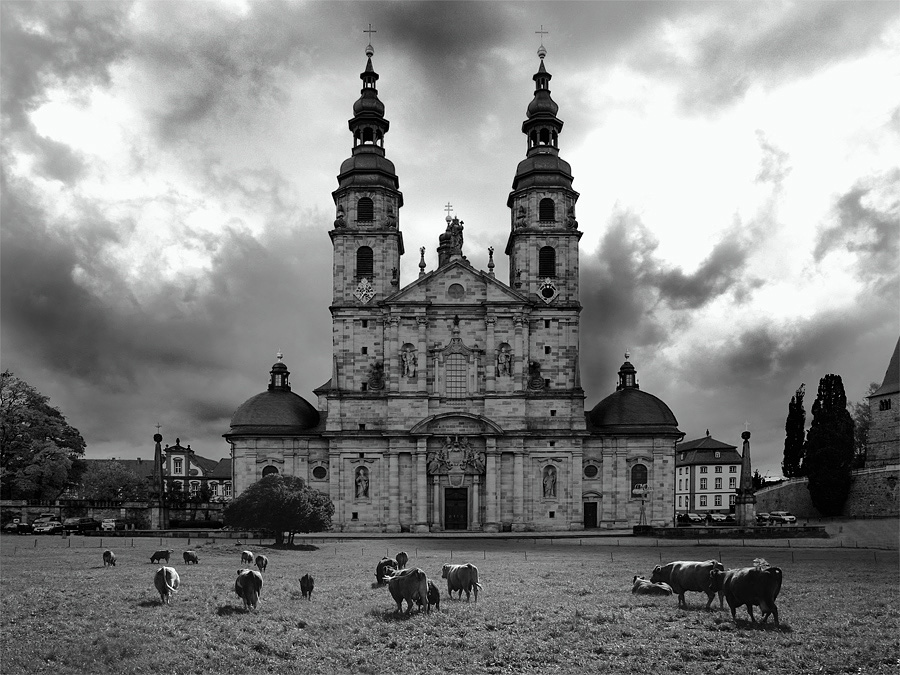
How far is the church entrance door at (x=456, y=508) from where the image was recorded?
68875 millimetres

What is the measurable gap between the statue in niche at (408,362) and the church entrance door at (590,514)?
15850mm

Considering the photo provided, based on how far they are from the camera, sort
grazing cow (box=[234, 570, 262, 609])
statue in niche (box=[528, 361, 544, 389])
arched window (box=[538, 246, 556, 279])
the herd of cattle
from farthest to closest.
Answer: arched window (box=[538, 246, 556, 279]) < statue in niche (box=[528, 361, 544, 389]) < grazing cow (box=[234, 570, 262, 609]) < the herd of cattle

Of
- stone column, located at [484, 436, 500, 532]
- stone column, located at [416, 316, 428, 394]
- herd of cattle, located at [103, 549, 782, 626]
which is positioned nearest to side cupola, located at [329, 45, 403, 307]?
stone column, located at [416, 316, 428, 394]

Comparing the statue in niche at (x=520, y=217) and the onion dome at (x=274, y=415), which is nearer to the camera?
the onion dome at (x=274, y=415)

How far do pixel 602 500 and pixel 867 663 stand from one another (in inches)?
2102

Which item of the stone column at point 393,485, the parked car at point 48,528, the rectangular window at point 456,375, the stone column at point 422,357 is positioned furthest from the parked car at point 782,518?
the parked car at point 48,528

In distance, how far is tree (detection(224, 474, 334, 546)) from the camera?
50250 millimetres

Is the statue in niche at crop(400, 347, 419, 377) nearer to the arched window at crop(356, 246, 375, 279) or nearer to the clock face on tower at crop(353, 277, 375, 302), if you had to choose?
the clock face on tower at crop(353, 277, 375, 302)

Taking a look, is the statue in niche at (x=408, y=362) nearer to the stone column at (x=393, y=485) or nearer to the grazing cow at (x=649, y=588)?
the stone column at (x=393, y=485)

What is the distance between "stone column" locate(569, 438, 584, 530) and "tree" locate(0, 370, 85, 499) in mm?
35930

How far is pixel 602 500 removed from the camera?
70062 millimetres

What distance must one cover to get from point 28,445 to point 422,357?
28.5 metres

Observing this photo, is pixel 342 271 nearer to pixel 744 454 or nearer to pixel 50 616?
pixel 744 454

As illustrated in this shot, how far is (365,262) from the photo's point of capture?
72750mm
